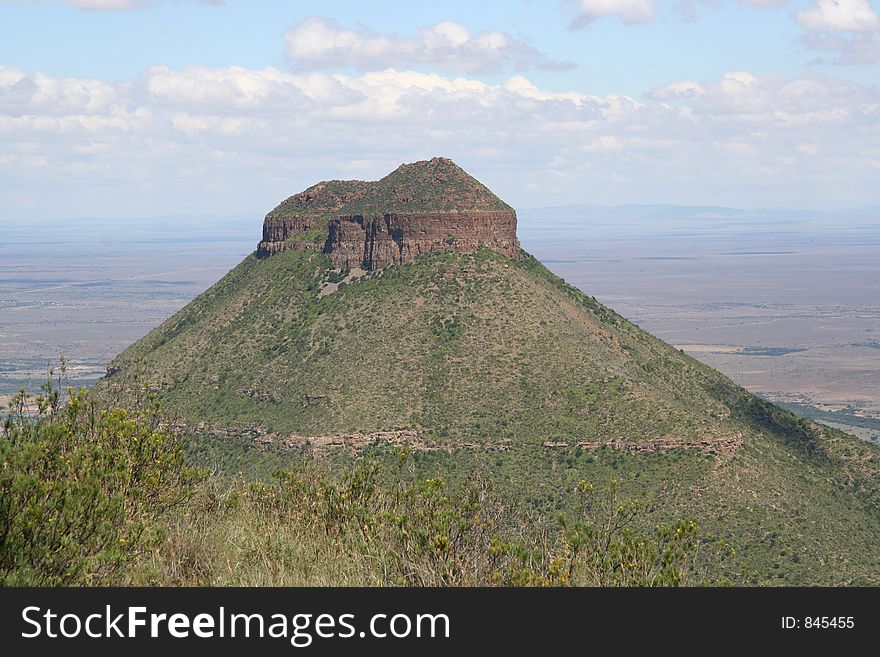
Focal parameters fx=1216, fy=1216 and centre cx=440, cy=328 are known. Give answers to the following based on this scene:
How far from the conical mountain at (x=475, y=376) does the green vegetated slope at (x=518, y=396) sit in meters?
0.14

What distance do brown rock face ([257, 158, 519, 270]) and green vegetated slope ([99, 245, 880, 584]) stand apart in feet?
3.55

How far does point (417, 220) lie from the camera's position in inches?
3000

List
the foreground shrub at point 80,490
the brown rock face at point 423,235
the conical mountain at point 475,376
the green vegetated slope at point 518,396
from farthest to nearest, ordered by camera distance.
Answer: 1. the brown rock face at point 423,235
2. the conical mountain at point 475,376
3. the green vegetated slope at point 518,396
4. the foreground shrub at point 80,490

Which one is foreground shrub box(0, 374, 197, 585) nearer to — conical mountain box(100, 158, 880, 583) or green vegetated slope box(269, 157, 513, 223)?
conical mountain box(100, 158, 880, 583)

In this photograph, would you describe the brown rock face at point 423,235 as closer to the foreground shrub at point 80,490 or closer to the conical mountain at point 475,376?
the conical mountain at point 475,376

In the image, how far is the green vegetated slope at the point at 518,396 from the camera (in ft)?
181

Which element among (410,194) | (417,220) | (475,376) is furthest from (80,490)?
(410,194)

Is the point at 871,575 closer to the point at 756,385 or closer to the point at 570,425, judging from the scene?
the point at 570,425

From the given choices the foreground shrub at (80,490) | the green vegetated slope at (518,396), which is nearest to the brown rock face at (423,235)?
the green vegetated slope at (518,396)

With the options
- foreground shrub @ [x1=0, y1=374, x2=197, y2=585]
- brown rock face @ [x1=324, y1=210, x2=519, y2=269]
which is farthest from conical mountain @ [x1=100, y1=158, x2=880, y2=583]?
foreground shrub @ [x1=0, y1=374, x2=197, y2=585]

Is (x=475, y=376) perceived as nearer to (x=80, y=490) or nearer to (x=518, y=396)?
(x=518, y=396)

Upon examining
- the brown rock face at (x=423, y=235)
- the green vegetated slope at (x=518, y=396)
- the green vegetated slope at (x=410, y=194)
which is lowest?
the green vegetated slope at (x=518, y=396)

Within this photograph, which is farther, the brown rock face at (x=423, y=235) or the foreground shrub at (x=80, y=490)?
the brown rock face at (x=423, y=235)

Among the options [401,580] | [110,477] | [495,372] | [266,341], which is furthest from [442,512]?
[266,341]
